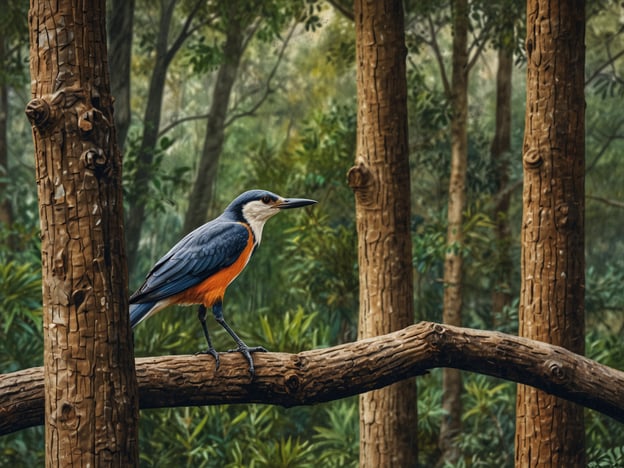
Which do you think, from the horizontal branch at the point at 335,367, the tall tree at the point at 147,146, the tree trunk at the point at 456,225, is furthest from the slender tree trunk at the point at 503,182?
the horizontal branch at the point at 335,367

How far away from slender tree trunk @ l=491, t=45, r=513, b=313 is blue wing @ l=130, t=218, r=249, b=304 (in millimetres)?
5296

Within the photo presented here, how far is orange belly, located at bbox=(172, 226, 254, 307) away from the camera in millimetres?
4023

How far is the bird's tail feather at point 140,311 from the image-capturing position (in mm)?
3881

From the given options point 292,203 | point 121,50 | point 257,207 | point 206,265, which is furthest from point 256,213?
point 121,50

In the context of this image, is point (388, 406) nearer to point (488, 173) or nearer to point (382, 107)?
point (382, 107)

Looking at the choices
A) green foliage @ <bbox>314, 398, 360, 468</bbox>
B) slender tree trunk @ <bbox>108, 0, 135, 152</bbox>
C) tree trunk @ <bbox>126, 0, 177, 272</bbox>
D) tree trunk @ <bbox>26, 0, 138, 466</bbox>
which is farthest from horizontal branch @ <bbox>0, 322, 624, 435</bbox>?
slender tree trunk @ <bbox>108, 0, 135, 152</bbox>

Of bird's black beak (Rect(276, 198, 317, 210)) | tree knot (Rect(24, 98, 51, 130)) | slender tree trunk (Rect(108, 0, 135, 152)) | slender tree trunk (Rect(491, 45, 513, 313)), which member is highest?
slender tree trunk (Rect(108, 0, 135, 152))

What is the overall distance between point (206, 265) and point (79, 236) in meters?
1.09

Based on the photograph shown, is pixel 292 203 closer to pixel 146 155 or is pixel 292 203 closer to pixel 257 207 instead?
pixel 257 207

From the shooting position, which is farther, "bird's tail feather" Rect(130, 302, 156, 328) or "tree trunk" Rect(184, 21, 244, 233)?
"tree trunk" Rect(184, 21, 244, 233)

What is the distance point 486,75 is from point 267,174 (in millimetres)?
5839

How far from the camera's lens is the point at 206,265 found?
400 cm

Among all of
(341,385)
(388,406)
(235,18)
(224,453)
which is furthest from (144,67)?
(341,385)

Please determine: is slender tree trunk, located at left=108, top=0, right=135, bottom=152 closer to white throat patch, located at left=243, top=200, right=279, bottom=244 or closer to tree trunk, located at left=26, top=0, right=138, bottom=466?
white throat patch, located at left=243, top=200, right=279, bottom=244
